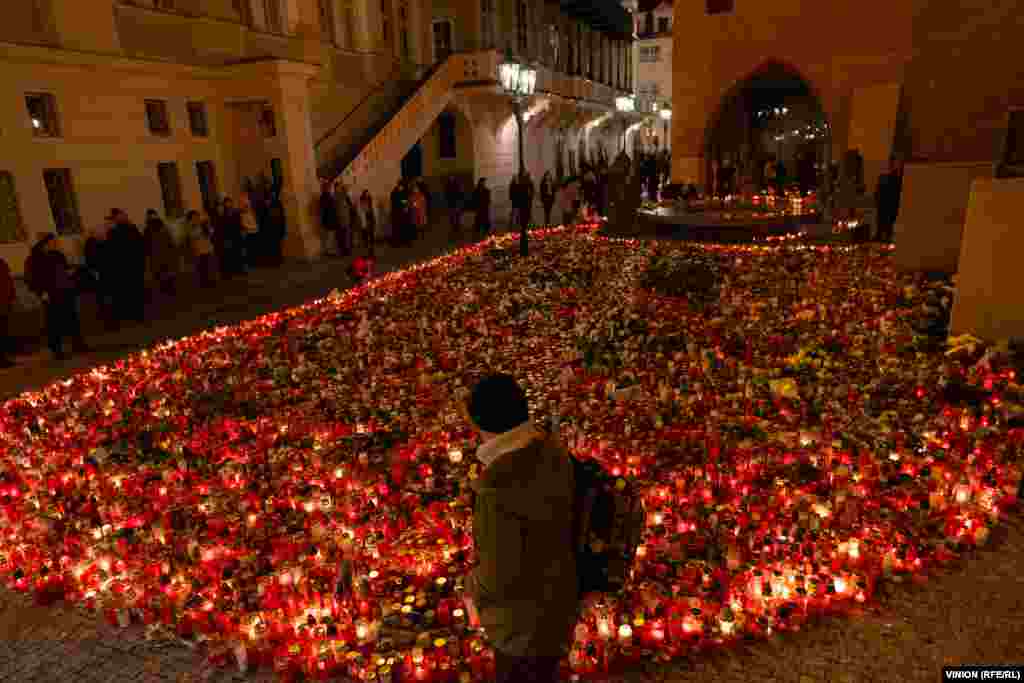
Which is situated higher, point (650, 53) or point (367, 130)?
point (650, 53)

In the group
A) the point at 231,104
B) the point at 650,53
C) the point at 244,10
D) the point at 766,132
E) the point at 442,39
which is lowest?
the point at 766,132

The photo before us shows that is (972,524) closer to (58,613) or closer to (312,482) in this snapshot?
(312,482)

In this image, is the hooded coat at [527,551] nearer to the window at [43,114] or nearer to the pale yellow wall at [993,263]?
the pale yellow wall at [993,263]

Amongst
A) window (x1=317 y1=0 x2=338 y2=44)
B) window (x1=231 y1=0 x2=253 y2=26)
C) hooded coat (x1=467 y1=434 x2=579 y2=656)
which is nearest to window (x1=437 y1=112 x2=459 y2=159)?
window (x1=317 y1=0 x2=338 y2=44)

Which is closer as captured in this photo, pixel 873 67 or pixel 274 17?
pixel 274 17

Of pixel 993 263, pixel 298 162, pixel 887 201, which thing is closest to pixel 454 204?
pixel 298 162

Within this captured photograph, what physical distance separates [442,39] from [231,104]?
13025 mm

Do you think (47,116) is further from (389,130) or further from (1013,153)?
(1013,153)

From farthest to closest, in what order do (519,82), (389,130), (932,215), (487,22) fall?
(487,22), (389,130), (519,82), (932,215)

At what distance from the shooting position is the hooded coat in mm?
2305

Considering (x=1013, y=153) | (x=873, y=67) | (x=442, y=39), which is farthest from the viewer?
(x=442, y=39)

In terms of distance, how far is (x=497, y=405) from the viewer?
2350mm

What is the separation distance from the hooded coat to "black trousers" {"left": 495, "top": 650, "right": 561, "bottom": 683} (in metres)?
0.03

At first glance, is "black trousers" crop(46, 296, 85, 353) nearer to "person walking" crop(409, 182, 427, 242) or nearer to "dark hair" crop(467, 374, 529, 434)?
"dark hair" crop(467, 374, 529, 434)
